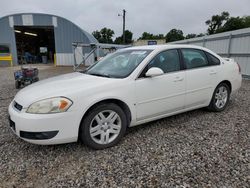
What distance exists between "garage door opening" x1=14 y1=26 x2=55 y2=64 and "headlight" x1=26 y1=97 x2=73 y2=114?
2223cm

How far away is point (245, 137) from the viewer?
2.98 meters

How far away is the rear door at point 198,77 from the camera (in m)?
3.44

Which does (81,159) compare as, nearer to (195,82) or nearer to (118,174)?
(118,174)

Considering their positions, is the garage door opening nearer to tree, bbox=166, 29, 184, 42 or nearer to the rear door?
the rear door

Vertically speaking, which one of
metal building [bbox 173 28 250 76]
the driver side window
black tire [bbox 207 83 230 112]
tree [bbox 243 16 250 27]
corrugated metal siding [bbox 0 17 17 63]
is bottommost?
black tire [bbox 207 83 230 112]

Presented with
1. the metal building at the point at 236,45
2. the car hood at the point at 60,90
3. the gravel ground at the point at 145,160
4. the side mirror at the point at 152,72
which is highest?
the metal building at the point at 236,45

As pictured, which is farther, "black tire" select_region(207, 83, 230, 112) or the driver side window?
"black tire" select_region(207, 83, 230, 112)

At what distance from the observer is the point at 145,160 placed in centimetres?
242

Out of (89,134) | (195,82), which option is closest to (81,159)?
(89,134)

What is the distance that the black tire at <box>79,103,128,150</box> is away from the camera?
2504 mm

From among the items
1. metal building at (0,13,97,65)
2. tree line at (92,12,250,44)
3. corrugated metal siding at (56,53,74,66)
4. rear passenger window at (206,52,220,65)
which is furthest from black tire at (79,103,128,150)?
tree line at (92,12,250,44)

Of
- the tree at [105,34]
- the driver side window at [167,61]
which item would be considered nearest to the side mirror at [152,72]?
the driver side window at [167,61]

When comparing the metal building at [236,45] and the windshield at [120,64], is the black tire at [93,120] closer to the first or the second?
the windshield at [120,64]

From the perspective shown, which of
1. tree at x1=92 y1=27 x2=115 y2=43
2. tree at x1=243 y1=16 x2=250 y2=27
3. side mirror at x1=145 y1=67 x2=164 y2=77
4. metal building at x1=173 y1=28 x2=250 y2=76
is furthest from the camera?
tree at x1=92 y1=27 x2=115 y2=43
